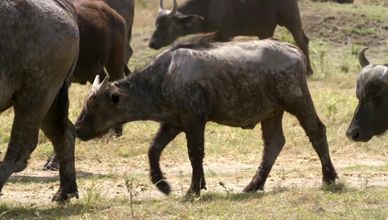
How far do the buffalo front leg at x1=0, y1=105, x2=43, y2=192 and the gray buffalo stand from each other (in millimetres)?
1166

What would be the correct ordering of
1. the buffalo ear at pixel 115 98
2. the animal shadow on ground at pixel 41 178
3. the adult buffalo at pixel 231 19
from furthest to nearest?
the adult buffalo at pixel 231 19 < the animal shadow on ground at pixel 41 178 < the buffalo ear at pixel 115 98

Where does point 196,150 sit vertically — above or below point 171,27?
above

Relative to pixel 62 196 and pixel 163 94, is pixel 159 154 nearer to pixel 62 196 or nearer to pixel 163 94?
pixel 163 94

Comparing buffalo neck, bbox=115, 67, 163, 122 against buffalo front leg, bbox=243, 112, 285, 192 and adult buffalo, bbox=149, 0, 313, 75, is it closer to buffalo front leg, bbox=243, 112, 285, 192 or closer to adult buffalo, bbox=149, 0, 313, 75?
buffalo front leg, bbox=243, 112, 285, 192

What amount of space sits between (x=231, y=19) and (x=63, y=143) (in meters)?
12.0

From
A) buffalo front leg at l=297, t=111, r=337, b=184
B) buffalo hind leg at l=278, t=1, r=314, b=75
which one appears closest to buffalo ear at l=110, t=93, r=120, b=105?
buffalo front leg at l=297, t=111, r=337, b=184

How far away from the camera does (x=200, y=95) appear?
401 inches

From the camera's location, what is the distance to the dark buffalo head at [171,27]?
2144cm

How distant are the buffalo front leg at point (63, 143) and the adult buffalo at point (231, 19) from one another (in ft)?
38.0

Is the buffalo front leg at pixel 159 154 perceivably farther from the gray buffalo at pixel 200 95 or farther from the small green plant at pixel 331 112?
the small green plant at pixel 331 112

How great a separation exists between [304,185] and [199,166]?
1.36 metres

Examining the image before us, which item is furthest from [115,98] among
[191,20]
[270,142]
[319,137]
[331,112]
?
[191,20]

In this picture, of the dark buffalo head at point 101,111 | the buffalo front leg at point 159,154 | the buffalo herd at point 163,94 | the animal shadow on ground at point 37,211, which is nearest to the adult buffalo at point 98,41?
the buffalo herd at point 163,94

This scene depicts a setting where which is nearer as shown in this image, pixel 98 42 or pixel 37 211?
pixel 37 211
